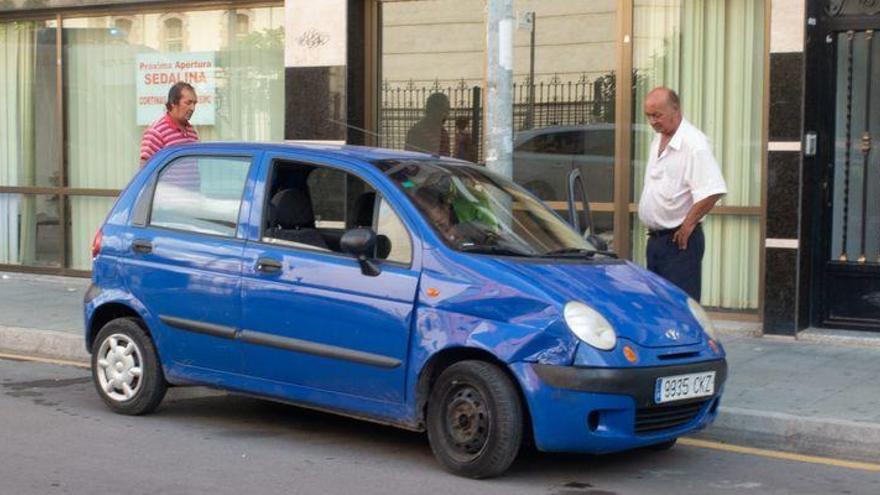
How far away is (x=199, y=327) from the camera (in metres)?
7.22

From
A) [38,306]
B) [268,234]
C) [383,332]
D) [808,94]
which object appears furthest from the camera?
[38,306]

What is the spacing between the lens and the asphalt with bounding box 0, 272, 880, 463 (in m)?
7.38

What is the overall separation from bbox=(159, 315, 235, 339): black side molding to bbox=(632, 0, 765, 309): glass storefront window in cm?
504

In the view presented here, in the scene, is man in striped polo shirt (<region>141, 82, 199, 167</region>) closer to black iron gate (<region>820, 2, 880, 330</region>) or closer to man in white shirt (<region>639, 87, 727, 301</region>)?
man in white shirt (<region>639, 87, 727, 301</region>)

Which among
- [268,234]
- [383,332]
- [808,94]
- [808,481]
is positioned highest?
[808,94]

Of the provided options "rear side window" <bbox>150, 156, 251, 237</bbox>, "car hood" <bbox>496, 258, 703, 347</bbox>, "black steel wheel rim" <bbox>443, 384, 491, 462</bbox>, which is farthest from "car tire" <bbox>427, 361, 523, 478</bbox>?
"rear side window" <bbox>150, 156, 251, 237</bbox>

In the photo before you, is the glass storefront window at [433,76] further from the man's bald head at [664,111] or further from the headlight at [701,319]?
the headlight at [701,319]

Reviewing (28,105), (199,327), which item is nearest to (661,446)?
(199,327)

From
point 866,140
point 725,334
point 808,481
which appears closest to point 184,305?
point 808,481

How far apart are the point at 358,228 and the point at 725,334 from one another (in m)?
4.75

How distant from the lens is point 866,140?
33.8 feet

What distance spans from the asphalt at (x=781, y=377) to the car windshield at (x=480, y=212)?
4.82 feet

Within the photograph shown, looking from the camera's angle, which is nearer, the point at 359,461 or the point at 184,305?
the point at 359,461

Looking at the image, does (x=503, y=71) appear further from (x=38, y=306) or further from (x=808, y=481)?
(x=38, y=306)
